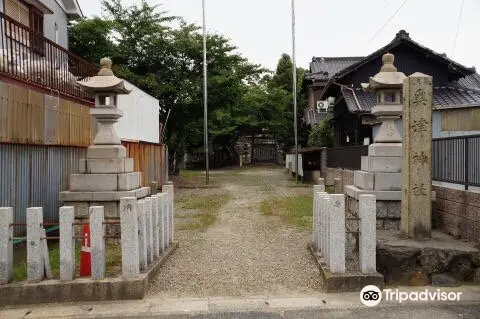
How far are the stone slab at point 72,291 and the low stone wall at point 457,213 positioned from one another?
15.5 feet

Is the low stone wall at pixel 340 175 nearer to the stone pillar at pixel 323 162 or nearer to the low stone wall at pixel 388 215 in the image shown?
the stone pillar at pixel 323 162

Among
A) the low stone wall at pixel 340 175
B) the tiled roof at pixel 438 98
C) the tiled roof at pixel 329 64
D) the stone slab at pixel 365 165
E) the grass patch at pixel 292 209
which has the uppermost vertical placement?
the tiled roof at pixel 329 64

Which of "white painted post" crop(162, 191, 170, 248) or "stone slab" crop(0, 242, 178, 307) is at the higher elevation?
"white painted post" crop(162, 191, 170, 248)

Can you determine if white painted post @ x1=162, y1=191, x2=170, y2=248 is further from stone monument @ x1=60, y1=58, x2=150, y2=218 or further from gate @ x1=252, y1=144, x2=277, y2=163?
gate @ x1=252, y1=144, x2=277, y2=163

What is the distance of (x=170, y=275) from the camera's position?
638 centimetres

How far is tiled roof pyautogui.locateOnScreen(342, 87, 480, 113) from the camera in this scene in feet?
59.2

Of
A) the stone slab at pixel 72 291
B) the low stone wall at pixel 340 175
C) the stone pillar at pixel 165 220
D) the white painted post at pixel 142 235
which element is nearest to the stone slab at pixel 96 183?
the stone pillar at pixel 165 220

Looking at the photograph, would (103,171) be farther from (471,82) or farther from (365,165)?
(471,82)

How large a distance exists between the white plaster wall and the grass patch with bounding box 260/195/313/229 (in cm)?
490

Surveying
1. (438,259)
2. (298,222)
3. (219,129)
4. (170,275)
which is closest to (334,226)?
(438,259)

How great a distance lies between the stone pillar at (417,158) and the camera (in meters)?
6.48

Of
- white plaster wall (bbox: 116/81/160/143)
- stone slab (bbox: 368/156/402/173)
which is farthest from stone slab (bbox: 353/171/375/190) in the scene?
white plaster wall (bbox: 116/81/160/143)

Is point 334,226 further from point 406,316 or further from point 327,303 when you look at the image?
point 406,316

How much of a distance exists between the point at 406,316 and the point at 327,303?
89 cm
